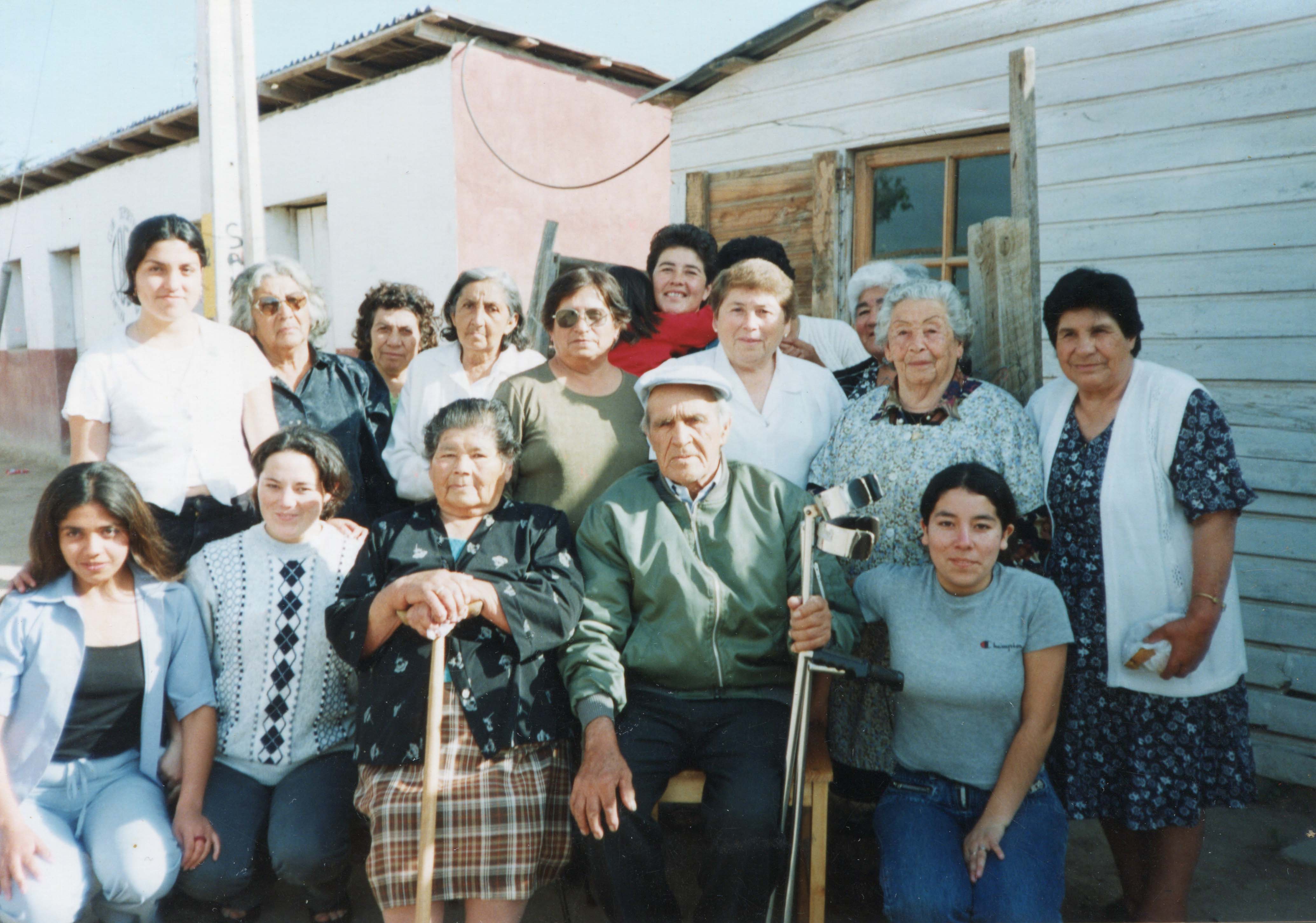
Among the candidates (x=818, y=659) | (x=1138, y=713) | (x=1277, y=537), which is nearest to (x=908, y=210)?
(x=1277, y=537)

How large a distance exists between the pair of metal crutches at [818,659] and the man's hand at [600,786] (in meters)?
0.44

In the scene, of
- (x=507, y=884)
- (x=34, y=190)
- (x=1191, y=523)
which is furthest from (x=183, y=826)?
(x=34, y=190)

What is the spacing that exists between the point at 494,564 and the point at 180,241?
1.57 m

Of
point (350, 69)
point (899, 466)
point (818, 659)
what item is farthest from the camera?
point (350, 69)

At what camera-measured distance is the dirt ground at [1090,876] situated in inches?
120

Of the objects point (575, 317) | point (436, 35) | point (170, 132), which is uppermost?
point (170, 132)

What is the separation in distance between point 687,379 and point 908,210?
10.2 feet

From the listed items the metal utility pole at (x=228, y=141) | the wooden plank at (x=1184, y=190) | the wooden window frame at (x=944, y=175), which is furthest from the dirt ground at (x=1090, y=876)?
the metal utility pole at (x=228, y=141)

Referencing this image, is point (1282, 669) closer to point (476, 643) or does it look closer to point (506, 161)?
point (476, 643)

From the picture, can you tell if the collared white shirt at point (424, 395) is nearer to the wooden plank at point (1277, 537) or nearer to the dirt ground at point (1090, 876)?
the dirt ground at point (1090, 876)

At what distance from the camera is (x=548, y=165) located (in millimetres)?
8078

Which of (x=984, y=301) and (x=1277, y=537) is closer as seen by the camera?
(x=984, y=301)

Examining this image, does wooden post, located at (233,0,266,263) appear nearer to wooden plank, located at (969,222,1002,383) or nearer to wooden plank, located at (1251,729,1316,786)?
wooden plank, located at (969,222,1002,383)

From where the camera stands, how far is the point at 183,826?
8.75ft
